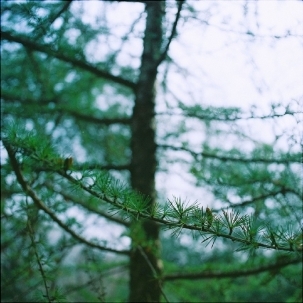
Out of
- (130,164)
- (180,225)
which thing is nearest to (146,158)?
(130,164)

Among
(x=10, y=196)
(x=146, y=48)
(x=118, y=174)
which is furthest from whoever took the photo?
(x=118, y=174)

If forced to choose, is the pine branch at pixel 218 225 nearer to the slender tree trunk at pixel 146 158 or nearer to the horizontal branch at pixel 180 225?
the horizontal branch at pixel 180 225

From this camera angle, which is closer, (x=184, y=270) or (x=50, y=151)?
(x=50, y=151)

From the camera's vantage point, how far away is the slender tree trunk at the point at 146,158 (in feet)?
9.84

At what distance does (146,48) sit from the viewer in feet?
11.3

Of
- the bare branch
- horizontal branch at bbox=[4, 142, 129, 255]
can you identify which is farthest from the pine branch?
the bare branch

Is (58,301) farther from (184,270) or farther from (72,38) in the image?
(72,38)

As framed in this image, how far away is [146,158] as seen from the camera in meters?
3.39

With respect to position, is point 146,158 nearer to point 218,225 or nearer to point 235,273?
point 235,273

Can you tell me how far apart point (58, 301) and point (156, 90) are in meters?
2.19

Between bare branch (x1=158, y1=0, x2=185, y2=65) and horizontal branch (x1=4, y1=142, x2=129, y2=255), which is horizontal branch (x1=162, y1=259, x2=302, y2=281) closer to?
horizontal branch (x1=4, y1=142, x2=129, y2=255)

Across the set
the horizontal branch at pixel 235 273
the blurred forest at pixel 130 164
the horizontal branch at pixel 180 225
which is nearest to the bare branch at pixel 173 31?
the blurred forest at pixel 130 164

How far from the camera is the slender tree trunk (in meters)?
3.00

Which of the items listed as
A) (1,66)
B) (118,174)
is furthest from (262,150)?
(1,66)
